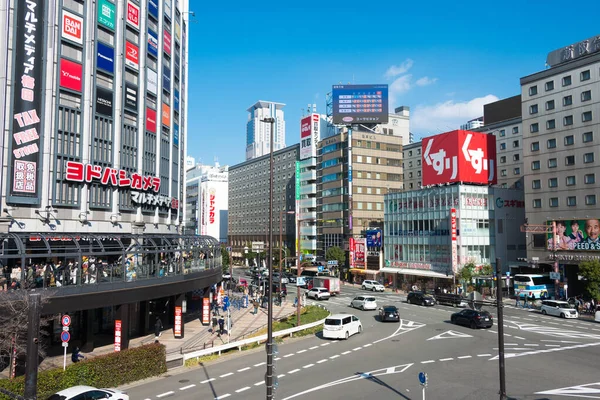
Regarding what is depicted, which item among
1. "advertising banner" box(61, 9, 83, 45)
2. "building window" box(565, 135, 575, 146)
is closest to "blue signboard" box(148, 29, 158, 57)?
"advertising banner" box(61, 9, 83, 45)

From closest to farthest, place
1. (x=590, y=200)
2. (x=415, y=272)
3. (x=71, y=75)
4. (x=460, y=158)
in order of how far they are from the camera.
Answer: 1. (x=71, y=75)
2. (x=590, y=200)
3. (x=460, y=158)
4. (x=415, y=272)

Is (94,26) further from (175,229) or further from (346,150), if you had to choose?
(346,150)

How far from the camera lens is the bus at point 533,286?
5738 cm

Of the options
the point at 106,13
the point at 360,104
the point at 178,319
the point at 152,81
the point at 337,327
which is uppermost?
the point at 360,104

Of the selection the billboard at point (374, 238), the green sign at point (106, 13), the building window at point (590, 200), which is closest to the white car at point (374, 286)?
the billboard at point (374, 238)

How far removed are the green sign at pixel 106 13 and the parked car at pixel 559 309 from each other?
1849 inches

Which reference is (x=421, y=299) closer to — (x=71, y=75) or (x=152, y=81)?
(x=152, y=81)

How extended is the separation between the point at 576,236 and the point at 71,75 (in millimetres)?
55414

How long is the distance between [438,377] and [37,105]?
3225cm

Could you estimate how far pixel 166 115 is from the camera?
50594mm

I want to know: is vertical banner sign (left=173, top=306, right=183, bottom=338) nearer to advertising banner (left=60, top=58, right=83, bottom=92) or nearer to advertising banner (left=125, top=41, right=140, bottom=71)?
advertising banner (left=60, top=58, right=83, bottom=92)

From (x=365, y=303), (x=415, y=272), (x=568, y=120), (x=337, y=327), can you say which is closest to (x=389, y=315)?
(x=365, y=303)

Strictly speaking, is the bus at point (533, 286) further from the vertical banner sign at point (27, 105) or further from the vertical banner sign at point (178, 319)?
the vertical banner sign at point (27, 105)

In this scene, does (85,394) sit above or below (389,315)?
above
